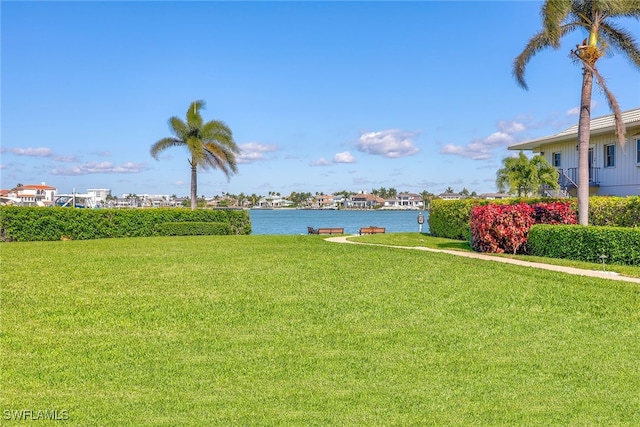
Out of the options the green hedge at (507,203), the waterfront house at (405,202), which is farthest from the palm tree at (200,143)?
the waterfront house at (405,202)

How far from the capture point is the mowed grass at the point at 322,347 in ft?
17.8

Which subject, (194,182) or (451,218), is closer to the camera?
(451,218)

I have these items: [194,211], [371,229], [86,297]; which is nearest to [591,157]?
[371,229]

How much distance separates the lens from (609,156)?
2705 centimetres

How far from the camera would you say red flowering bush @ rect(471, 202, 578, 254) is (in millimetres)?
17688

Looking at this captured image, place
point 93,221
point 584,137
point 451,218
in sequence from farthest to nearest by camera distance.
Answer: point 93,221, point 451,218, point 584,137

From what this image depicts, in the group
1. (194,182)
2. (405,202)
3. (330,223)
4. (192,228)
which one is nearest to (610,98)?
(192,228)

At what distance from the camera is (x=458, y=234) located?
26.3 m

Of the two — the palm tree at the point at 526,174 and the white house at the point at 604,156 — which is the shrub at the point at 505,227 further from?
the palm tree at the point at 526,174

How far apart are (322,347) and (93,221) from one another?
24.0 meters

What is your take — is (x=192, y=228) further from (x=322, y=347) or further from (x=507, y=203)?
(x=322, y=347)

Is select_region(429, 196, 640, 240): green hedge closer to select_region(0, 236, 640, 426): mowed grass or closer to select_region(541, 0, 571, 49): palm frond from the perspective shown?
select_region(541, 0, 571, 49): palm frond

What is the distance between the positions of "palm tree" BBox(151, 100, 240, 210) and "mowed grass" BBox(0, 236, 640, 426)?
23221 mm

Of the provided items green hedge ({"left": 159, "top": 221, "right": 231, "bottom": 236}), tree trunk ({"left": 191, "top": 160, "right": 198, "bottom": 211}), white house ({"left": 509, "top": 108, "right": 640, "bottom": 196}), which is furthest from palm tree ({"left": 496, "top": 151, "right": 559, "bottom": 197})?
tree trunk ({"left": 191, "top": 160, "right": 198, "bottom": 211})
